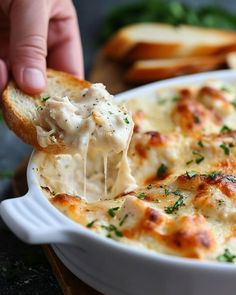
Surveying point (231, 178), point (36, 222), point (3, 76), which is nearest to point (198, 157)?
point (231, 178)

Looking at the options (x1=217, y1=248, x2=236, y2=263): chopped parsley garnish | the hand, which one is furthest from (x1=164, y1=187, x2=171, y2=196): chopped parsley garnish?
the hand

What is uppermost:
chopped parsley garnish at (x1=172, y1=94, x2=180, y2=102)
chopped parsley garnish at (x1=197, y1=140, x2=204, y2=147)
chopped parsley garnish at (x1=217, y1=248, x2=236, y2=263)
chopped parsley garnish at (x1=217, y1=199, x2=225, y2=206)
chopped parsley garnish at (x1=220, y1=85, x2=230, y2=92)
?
chopped parsley garnish at (x1=217, y1=199, x2=225, y2=206)

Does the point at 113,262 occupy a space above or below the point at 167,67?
above

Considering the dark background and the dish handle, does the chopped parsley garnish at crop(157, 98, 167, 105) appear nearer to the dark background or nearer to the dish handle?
the dark background

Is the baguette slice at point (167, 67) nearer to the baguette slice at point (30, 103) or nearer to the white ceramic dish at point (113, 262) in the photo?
the baguette slice at point (30, 103)

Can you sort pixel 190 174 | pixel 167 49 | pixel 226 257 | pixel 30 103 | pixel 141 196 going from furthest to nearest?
1. pixel 167 49
2. pixel 30 103
3. pixel 190 174
4. pixel 141 196
5. pixel 226 257

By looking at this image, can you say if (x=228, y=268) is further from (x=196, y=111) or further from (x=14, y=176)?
(x=14, y=176)

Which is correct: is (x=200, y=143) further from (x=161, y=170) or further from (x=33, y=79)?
(x=33, y=79)

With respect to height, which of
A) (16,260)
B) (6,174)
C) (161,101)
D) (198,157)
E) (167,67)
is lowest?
(6,174)

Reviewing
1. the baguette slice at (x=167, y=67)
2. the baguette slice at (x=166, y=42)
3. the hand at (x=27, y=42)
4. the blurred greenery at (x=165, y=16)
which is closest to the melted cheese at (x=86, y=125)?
the hand at (x=27, y=42)
